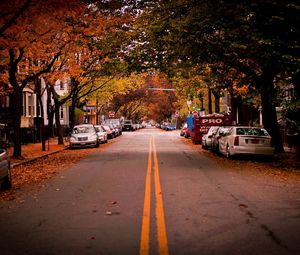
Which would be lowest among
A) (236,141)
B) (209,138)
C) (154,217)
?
(154,217)

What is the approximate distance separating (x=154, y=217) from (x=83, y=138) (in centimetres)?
2189

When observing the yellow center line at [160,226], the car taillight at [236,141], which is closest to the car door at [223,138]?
the car taillight at [236,141]

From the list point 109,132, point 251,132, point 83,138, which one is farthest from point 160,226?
point 109,132

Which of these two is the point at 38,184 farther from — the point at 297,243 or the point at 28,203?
the point at 297,243

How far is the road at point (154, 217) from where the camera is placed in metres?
5.95

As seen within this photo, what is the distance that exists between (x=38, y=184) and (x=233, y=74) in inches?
580

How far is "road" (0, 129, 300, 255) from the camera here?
5945 millimetres

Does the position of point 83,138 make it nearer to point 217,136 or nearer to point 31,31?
point 217,136

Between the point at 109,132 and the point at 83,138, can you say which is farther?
the point at 109,132

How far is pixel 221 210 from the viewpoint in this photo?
27.2 ft

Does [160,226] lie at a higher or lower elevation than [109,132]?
lower

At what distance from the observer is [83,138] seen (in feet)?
95.4

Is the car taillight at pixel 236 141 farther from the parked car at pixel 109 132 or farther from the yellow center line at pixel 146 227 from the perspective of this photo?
the parked car at pixel 109 132

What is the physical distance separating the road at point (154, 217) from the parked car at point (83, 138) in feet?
52.4
